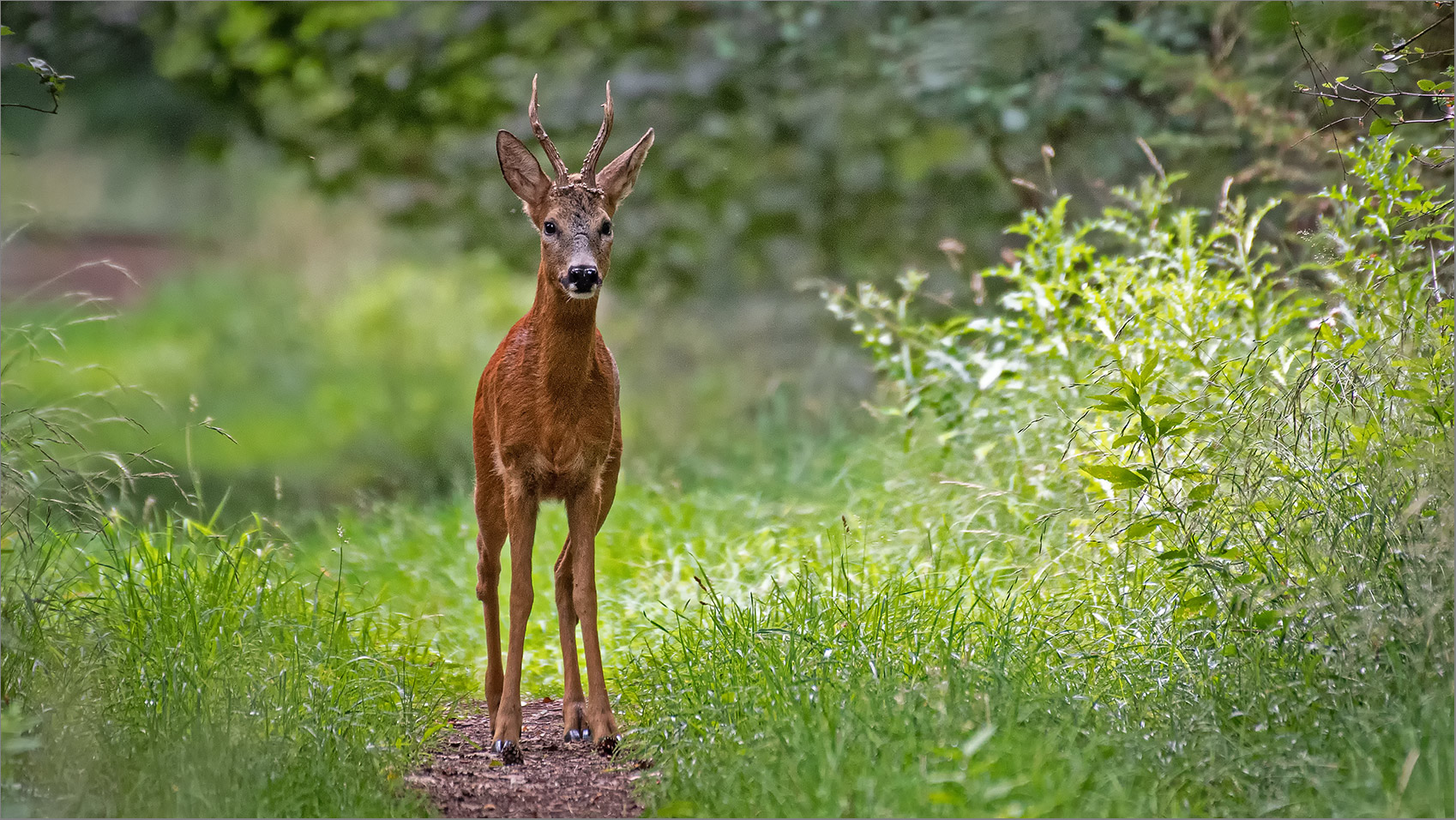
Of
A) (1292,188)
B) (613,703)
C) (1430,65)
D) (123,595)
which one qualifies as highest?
(1292,188)

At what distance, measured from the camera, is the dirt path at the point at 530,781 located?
358cm

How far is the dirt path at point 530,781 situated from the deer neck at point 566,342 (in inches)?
47.9

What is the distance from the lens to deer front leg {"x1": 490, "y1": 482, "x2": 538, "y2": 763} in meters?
4.10

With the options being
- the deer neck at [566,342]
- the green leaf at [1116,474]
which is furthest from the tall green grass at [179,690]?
the green leaf at [1116,474]

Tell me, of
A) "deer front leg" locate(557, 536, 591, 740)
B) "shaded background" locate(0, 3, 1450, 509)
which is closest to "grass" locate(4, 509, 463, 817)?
"deer front leg" locate(557, 536, 591, 740)

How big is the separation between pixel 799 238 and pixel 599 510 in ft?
16.3

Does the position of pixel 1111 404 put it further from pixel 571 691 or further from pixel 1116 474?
pixel 571 691

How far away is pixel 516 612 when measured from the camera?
4.24 metres

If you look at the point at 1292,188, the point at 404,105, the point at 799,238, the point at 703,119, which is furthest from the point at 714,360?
the point at 1292,188

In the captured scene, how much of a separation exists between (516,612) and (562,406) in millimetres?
715

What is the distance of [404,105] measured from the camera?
8750mm

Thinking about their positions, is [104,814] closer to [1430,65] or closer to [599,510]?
[599,510]

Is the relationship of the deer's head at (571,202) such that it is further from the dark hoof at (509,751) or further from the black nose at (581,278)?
the dark hoof at (509,751)

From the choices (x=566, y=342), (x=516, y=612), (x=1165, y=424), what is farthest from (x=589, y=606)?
(x=1165, y=424)
